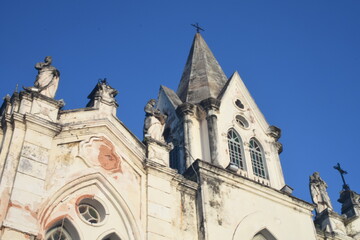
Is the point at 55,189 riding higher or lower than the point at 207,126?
lower

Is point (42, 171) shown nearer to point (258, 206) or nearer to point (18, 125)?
point (18, 125)

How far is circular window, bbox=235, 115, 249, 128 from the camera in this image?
23.8 m

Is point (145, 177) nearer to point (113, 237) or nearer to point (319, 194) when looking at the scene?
point (113, 237)

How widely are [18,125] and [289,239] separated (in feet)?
32.8

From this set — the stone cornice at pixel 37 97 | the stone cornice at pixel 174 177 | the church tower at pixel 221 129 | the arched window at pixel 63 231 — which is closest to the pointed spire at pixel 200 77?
the church tower at pixel 221 129

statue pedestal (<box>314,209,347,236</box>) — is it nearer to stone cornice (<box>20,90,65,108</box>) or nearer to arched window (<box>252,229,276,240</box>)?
arched window (<box>252,229,276,240</box>)

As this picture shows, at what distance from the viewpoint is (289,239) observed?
1972 centimetres

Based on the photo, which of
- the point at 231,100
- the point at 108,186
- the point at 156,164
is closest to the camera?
the point at 108,186

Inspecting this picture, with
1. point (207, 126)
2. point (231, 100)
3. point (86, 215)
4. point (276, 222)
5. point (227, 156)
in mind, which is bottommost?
point (86, 215)

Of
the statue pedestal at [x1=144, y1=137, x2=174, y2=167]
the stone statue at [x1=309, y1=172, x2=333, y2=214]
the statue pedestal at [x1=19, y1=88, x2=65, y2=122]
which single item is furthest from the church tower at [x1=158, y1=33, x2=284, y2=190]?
the statue pedestal at [x1=19, y1=88, x2=65, y2=122]

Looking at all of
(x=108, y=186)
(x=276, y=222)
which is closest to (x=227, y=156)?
(x=276, y=222)

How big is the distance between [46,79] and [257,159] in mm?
9583

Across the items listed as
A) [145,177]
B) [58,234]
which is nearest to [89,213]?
[58,234]

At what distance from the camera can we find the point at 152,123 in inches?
758
